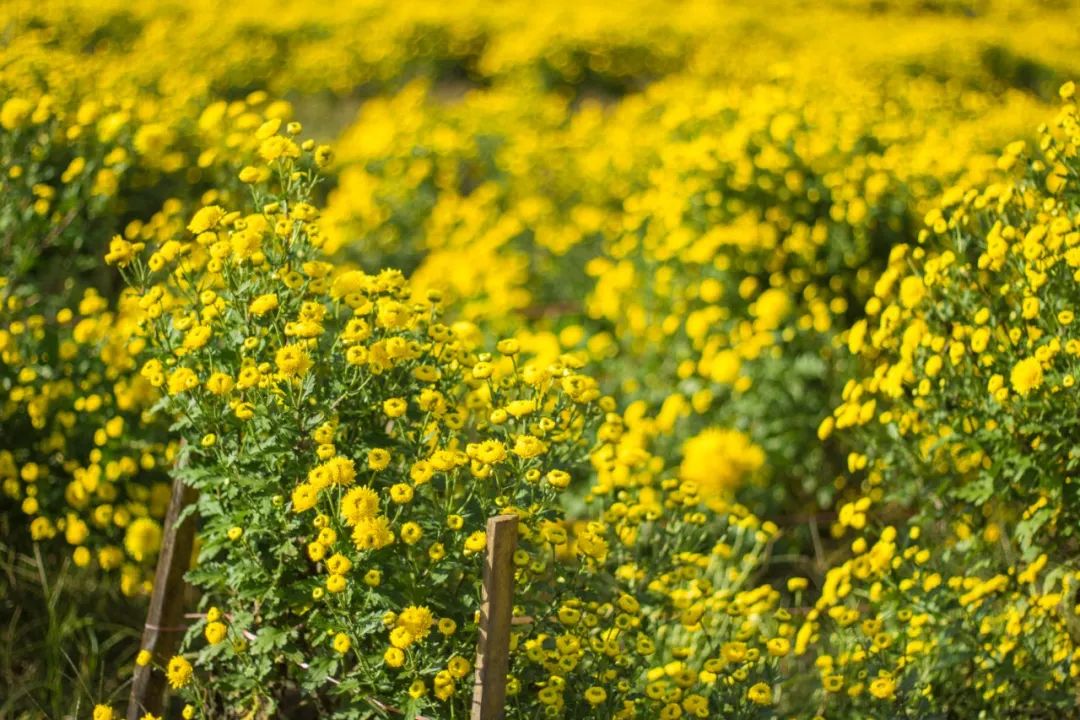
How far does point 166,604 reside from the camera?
112 inches

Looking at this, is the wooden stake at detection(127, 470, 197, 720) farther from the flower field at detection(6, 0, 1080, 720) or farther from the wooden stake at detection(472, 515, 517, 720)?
the wooden stake at detection(472, 515, 517, 720)

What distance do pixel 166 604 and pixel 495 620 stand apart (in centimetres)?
99

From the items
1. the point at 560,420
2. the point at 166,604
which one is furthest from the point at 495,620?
the point at 166,604

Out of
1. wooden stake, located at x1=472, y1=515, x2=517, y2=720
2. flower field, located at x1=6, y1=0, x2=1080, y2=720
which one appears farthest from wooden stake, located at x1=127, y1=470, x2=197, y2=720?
wooden stake, located at x1=472, y1=515, x2=517, y2=720

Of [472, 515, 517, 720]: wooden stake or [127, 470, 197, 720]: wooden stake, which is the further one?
[127, 470, 197, 720]: wooden stake

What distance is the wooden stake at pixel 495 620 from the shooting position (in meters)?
2.23

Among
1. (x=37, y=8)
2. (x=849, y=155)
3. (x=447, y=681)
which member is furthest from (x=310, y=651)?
(x=37, y=8)

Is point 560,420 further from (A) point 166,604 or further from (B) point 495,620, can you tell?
(A) point 166,604

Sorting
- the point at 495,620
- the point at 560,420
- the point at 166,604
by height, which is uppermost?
the point at 560,420

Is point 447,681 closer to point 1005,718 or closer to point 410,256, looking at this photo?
point 1005,718

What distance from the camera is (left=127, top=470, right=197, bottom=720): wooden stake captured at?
9.29 ft

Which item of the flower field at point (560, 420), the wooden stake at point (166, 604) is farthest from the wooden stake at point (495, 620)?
the wooden stake at point (166, 604)

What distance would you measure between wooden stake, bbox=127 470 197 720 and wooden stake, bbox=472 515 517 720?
917mm

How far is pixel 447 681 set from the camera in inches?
90.0
